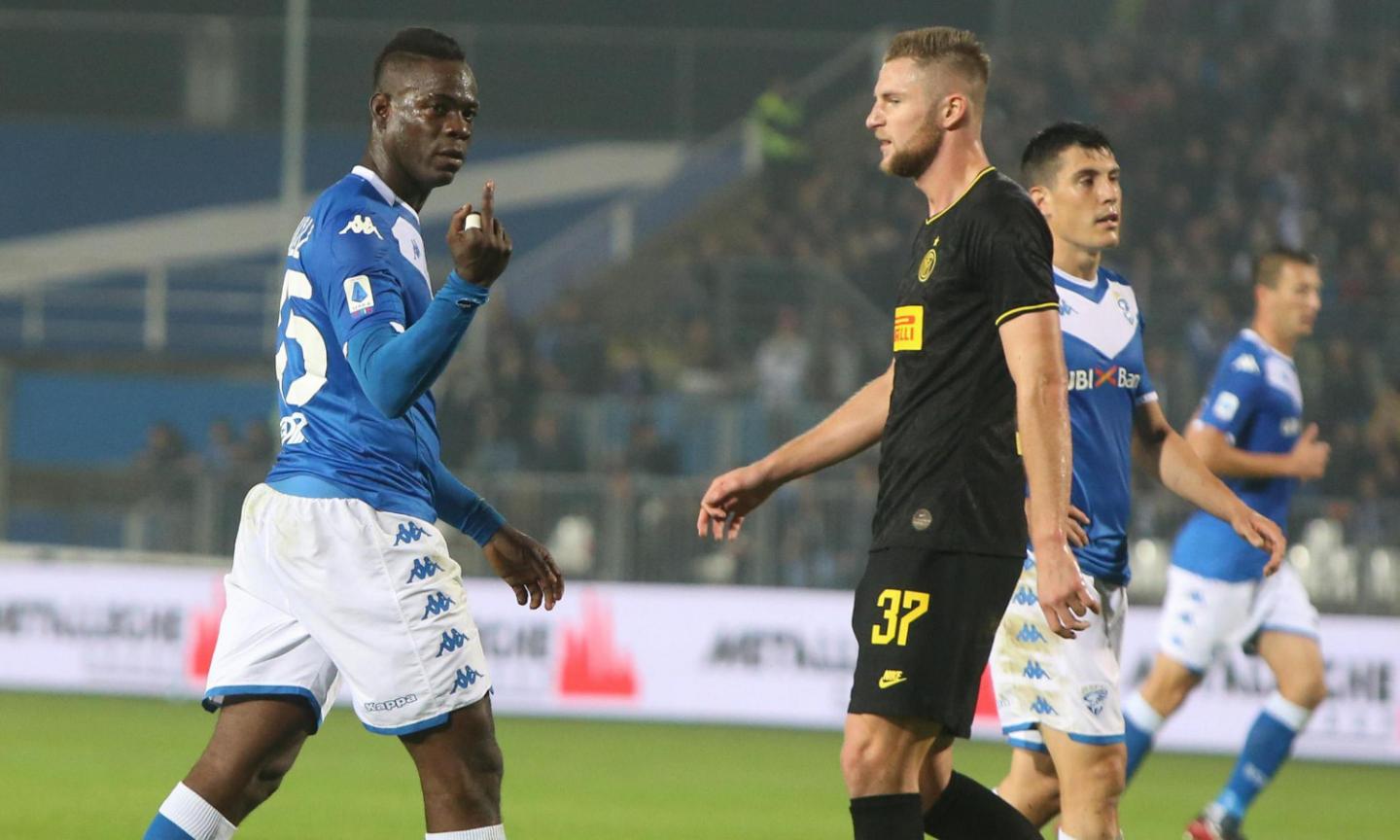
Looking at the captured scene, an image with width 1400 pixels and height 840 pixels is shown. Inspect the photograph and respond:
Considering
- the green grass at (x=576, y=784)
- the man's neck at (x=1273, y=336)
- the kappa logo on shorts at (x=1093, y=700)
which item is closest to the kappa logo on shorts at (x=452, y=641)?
the kappa logo on shorts at (x=1093, y=700)

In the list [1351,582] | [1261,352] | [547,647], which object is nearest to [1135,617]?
[1351,582]

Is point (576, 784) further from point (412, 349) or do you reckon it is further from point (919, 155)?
point (412, 349)

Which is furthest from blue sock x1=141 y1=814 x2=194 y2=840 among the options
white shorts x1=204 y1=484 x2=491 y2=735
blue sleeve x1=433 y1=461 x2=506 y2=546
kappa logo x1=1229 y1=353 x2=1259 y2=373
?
kappa logo x1=1229 y1=353 x2=1259 y2=373

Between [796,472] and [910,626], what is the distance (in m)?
0.71

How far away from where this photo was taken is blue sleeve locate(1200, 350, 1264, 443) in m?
8.70

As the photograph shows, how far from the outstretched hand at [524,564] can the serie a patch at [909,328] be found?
3.60 ft

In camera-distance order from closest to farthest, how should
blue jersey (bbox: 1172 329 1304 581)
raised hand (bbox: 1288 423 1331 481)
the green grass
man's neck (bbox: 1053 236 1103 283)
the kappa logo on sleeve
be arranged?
the kappa logo on sleeve, man's neck (bbox: 1053 236 1103 283), raised hand (bbox: 1288 423 1331 481), blue jersey (bbox: 1172 329 1304 581), the green grass

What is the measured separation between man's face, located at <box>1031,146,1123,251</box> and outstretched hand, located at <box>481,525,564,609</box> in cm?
208

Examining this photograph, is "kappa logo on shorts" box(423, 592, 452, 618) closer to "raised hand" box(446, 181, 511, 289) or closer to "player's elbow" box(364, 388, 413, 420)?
"player's elbow" box(364, 388, 413, 420)

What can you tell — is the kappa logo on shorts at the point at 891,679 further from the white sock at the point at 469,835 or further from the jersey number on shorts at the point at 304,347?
the jersey number on shorts at the point at 304,347

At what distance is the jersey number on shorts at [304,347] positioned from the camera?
4730mm

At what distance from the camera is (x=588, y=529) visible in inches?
639

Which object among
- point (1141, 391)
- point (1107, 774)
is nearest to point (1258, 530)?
point (1141, 391)

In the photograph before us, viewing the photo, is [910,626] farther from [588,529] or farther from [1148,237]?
[1148,237]
